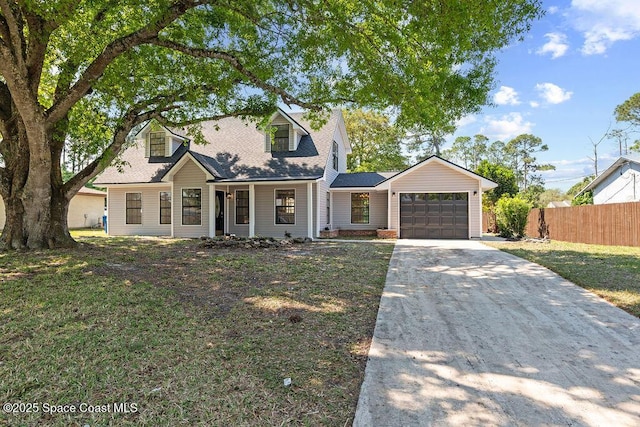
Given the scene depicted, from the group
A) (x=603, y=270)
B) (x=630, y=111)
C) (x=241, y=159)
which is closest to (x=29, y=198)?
(x=241, y=159)

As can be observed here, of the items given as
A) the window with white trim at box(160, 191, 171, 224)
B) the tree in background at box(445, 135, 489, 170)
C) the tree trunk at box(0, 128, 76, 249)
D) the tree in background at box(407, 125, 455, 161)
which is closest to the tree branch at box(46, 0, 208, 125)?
the tree trunk at box(0, 128, 76, 249)

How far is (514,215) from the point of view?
16.1 meters

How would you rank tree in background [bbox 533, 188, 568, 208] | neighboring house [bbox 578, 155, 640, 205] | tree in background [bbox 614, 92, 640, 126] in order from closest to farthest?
neighboring house [bbox 578, 155, 640, 205] < tree in background [bbox 614, 92, 640, 126] < tree in background [bbox 533, 188, 568, 208]

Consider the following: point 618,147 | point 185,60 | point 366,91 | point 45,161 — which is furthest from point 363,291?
point 618,147

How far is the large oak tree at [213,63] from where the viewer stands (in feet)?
23.3

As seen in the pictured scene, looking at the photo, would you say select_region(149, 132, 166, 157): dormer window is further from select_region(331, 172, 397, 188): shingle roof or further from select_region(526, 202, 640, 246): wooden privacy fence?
select_region(526, 202, 640, 246): wooden privacy fence

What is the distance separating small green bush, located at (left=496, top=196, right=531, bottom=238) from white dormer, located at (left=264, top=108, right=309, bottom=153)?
33.3 feet

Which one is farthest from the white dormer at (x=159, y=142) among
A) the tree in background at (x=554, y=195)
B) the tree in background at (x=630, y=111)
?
the tree in background at (x=554, y=195)

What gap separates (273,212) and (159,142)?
23.7ft

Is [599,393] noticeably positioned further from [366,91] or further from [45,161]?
[45,161]

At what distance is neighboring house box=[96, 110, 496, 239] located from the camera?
15.3 metres

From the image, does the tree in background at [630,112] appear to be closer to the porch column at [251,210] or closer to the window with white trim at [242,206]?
the porch column at [251,210]

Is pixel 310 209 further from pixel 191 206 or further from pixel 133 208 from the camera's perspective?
pixel 133 208

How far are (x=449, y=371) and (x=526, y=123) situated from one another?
4808 centimetres
